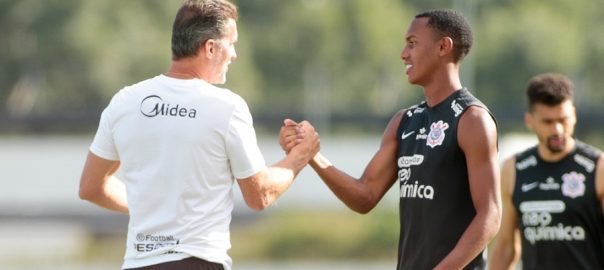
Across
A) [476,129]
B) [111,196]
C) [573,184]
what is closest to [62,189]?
[573,184]

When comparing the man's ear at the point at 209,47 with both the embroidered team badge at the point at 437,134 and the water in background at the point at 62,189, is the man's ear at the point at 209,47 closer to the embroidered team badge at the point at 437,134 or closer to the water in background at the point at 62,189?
the embroidered team badge at the point at 437,134

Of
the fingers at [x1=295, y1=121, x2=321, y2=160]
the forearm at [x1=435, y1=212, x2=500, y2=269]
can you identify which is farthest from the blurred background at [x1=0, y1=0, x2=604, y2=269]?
the forearm at [x1=435, y1=212, x2=500, y2=269]

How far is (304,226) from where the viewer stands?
1250 inches

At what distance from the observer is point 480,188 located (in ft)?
21.6

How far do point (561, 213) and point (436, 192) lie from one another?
2112mm

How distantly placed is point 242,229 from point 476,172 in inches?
1102

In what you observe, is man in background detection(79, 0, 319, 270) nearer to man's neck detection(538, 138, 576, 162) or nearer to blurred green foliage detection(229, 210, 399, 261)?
man's neck detection(538, 138, 576, 162)

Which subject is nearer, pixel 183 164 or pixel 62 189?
pixel 183 164

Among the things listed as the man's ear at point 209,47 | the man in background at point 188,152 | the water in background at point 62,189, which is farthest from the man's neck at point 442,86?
the water in background at point 62,189

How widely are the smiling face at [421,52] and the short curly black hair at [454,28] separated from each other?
0.12 feet

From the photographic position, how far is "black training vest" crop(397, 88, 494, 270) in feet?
22.0

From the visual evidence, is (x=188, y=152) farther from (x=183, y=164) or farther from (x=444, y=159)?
(x=444, y=159)

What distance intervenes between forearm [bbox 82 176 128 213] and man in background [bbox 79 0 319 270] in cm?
31

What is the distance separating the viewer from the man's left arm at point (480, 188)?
651cm
